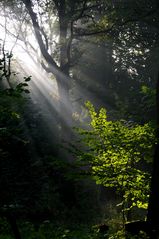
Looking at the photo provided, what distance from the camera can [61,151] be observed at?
688 inches

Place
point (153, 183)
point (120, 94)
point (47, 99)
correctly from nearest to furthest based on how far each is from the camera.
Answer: point (153, 183) < point (47, 99) < point (120, 94)

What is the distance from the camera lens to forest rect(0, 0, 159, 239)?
6887mm

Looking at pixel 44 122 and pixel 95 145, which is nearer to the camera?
pixel 95 145

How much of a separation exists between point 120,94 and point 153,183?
22.7 m

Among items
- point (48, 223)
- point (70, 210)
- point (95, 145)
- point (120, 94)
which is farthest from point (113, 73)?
point (95, 145)

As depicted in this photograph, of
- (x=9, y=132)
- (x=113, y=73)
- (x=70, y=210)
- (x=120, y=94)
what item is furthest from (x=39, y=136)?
(x=113, y=73)

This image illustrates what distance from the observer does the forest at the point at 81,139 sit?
22.6ft

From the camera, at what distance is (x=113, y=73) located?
104 ft

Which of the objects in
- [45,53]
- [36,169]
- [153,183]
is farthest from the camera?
[45,53]

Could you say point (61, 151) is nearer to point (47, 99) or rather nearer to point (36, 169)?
point (36, 169)

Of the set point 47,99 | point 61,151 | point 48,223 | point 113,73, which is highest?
Result: point 113,73

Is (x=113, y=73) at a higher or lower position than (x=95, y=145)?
higher

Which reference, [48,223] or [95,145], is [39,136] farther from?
[95,145]

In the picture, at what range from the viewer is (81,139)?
7.12 metres
